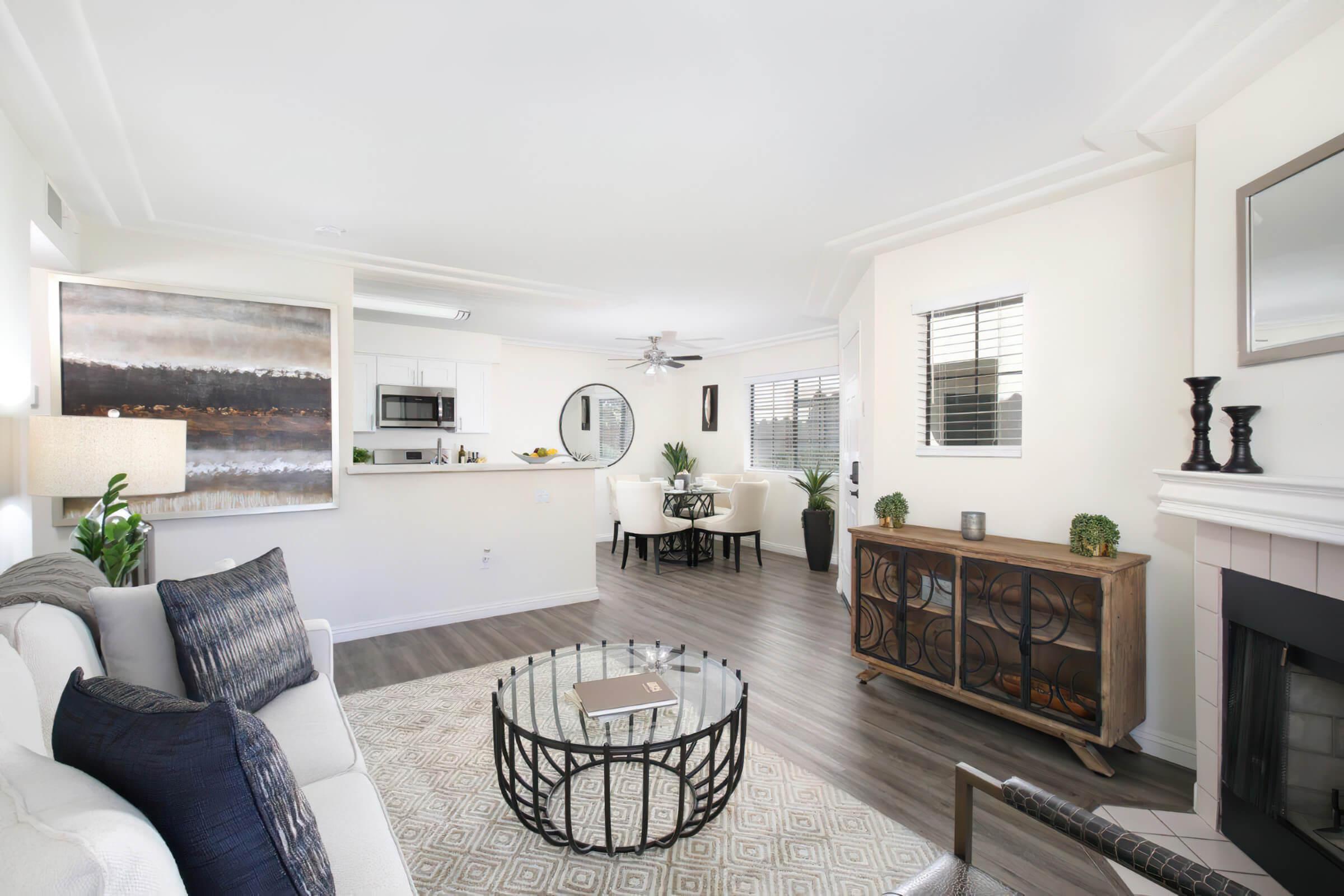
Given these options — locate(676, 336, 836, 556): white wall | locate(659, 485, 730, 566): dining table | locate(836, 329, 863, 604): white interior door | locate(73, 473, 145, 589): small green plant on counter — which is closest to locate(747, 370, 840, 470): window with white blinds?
locate(676, 336, 836, 556): white wall

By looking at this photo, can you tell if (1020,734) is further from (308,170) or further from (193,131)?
(193,131)

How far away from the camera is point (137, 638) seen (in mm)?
1770

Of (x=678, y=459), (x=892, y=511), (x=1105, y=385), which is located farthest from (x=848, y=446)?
(x=678, y=459)

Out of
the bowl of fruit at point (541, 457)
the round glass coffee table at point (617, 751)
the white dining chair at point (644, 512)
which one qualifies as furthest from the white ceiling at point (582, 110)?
the white dining chair at point (644, 512)

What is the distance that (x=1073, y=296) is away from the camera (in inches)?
109

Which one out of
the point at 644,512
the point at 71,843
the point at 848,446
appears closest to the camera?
the point at 71,843

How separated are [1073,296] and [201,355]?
452 cm

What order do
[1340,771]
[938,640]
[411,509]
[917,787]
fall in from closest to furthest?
[1340,771] < [917,787] < [938,640] < [411,509]

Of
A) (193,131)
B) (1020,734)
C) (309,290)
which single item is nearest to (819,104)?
(193,131)

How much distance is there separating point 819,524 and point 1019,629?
3354mm

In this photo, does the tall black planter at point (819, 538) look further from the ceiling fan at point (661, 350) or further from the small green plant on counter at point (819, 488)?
the ceiling fan at point (661, 350)

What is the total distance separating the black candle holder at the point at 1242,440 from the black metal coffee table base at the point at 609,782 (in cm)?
172

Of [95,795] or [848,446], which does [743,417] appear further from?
[95,795]

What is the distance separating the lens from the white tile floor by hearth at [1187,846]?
1754mm
